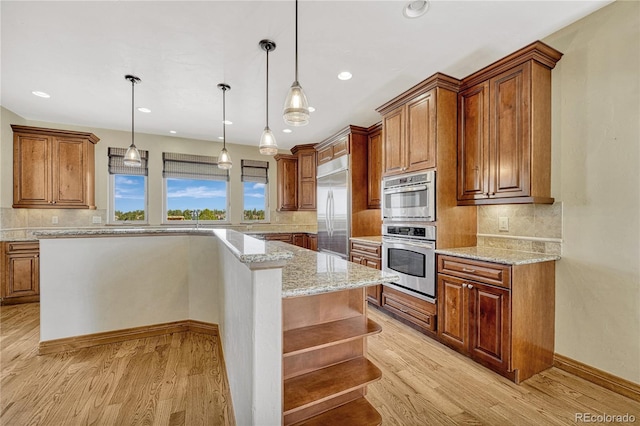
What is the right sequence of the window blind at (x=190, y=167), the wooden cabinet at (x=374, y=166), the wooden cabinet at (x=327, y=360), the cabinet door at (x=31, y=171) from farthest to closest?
1. the window blind at (x=190, y=167)
2. the wooden cabinet at (x=374, y=166)
3. the cabinet door at (x=31, y=171)
4. the wooden cabinet at (x=327, y=360)

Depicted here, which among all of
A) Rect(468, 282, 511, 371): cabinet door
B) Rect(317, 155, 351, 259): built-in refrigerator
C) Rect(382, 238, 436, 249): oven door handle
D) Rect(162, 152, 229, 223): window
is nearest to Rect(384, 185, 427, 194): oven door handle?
Rect(382, 238, 436, 249): oven door handle

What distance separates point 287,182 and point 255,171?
0.70 meters

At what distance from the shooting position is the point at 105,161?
4.59 metres

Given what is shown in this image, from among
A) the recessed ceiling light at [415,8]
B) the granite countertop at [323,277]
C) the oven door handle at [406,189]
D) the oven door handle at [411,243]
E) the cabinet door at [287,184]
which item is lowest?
the oven door handle at [411,243]

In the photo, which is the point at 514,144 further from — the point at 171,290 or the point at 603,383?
the point at 171,290

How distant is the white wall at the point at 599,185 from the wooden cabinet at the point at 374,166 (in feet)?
6.63

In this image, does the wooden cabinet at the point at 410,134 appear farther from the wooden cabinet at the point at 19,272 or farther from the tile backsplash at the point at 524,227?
the wooden cabinet at the point at 19,272

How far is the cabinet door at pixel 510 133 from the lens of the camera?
225cm

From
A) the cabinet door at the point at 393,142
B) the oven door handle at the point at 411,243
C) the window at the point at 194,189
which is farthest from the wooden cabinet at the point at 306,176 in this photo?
the oven door handle at the point at 411,243

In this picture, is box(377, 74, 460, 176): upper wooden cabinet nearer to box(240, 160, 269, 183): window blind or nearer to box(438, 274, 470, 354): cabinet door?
box(438, 274, 470, 354): cabinet door

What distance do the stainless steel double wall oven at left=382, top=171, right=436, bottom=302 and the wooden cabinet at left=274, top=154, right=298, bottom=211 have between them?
8.79ft

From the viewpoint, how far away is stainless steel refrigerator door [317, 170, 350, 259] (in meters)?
4.18

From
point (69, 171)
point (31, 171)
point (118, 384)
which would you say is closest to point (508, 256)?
point (118, 384)

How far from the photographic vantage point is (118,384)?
2.03m
